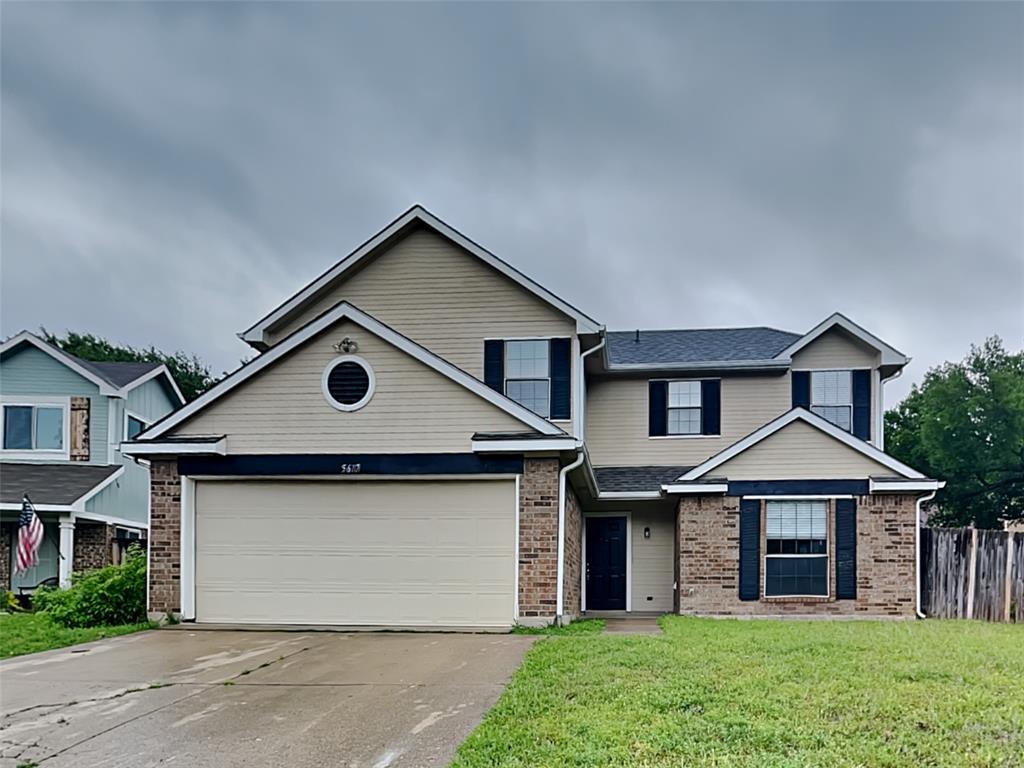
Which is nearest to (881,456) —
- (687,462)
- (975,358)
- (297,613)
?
(687,462)

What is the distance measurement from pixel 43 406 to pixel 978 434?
25.5 metres

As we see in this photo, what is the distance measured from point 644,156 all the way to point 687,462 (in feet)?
20.9

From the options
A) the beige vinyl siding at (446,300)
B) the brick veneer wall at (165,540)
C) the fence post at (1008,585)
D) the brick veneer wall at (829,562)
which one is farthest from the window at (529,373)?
the fence post at (1008,585)

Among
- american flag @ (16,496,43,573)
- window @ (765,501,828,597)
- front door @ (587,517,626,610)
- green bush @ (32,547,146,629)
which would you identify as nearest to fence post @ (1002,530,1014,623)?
window @ (765,501,828,597)

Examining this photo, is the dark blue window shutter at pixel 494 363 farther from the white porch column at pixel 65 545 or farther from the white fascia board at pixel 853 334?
the white porch column at pixel 65 545

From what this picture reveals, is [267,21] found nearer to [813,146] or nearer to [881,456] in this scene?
[813,146]

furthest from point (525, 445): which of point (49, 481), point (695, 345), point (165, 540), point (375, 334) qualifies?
point (49, 481)

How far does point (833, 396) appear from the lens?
59.7ft

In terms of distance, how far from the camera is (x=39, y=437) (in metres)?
21.7

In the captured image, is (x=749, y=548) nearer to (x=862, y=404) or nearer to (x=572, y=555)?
(x=572, y=555)

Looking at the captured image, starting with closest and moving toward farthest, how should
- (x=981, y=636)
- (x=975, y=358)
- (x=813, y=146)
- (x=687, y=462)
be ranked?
(x=981, y=636), (x=813, y=146), (x=687, y=462), (x=975, y=358)

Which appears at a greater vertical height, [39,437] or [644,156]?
[644,156]

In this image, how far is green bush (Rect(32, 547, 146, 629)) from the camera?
13.1m

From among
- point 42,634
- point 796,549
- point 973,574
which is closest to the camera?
point 42,634
